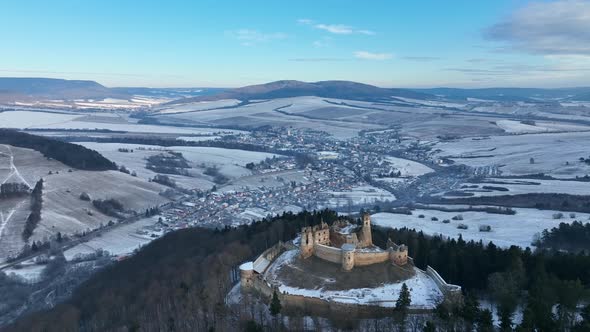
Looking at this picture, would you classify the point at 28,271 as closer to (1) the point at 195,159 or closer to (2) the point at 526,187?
(1) the point at 195,159

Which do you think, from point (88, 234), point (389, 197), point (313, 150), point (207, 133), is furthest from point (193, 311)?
point (207, 133)

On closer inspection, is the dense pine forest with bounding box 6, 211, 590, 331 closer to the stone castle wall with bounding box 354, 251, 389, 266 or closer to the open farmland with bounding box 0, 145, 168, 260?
Result: the stone castle wall with bounding box 354, 251, 389, 266

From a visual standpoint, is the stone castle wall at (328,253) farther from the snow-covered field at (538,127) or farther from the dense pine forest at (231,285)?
the snow-covered field at (538,127)

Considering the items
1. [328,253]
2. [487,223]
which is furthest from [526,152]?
[328,253]

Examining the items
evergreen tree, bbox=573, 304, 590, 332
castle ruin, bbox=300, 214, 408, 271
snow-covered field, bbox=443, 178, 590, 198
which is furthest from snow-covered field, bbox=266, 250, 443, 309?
snow-covered field, bbox=443, 178, 590, 198

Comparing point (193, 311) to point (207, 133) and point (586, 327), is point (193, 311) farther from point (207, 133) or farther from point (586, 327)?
point (207, 133)
